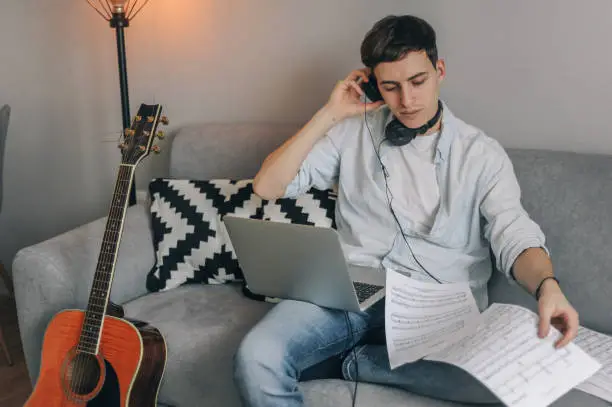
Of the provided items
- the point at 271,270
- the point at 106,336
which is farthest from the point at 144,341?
the point at 271,270

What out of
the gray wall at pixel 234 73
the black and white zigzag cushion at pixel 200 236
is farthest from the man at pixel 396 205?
the gray wall at pixel 234 73

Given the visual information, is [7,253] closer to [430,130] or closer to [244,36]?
[244,36]

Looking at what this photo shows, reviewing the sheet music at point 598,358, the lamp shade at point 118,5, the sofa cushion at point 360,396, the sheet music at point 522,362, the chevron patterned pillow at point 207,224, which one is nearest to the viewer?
the sheet music at point 522,362

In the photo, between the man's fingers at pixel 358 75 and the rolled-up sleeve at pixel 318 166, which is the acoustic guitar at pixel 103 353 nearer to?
the rolled-up sleeve at pixel 318 166

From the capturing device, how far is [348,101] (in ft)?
5.48

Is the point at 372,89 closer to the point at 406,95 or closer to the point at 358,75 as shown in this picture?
the point at 358,75

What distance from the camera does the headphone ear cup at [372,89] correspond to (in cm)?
164

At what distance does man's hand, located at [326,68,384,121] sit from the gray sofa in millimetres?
405

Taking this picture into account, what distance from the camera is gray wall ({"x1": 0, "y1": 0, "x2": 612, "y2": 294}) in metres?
1.75

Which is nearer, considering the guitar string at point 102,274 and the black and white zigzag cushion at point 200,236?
the guitar string at point 102,274

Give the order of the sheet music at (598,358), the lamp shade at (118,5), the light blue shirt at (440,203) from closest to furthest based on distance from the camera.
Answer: the sheet music at (598,358)
the light blue shirt at (440,203)
the lamp shade at (118,5)

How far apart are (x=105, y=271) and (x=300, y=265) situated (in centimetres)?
54

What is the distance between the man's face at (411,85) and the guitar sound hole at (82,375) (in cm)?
92

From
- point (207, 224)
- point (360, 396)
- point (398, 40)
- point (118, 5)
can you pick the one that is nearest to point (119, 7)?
point (118, 5)
